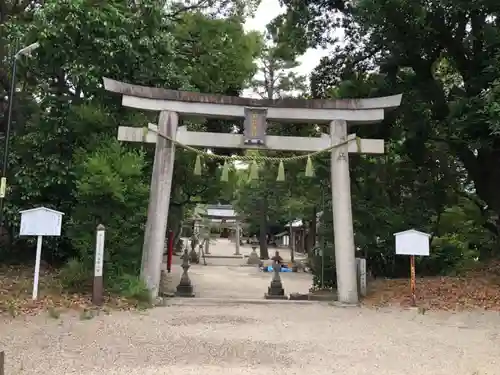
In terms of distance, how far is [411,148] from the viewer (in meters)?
14.7

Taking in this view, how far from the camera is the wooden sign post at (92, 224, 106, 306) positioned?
31.4 feet

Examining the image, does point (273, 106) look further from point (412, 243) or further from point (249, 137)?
point (412, 243)

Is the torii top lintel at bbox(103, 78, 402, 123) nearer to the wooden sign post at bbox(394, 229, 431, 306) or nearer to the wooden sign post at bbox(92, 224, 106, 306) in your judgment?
the wooden sign post at bbox(394, 229, 431, 306)

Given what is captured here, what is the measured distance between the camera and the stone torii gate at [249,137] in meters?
10.9

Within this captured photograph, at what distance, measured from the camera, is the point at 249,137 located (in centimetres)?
1122

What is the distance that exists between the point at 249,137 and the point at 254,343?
17.9ft

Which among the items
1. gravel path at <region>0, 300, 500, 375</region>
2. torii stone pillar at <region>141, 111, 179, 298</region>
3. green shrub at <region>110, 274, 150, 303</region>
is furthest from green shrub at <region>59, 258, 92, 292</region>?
gravel path at <region>0, 300, 500, 375</region>

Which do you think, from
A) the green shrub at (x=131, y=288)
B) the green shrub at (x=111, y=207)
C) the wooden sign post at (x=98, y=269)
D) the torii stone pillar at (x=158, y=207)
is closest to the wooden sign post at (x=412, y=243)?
the torii stone pillar at (x=158, y=207)

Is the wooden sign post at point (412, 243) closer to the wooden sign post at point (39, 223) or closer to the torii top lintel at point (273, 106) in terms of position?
the torii top lintel at point (273, 106)

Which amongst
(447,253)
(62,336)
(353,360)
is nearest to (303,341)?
(353,360)

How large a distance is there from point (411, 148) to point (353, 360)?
990cm

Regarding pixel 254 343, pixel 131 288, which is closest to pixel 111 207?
pixel 131 288

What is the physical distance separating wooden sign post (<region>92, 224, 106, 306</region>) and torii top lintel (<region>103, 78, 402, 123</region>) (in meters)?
3.20

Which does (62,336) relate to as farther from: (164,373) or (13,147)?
(13,147)
